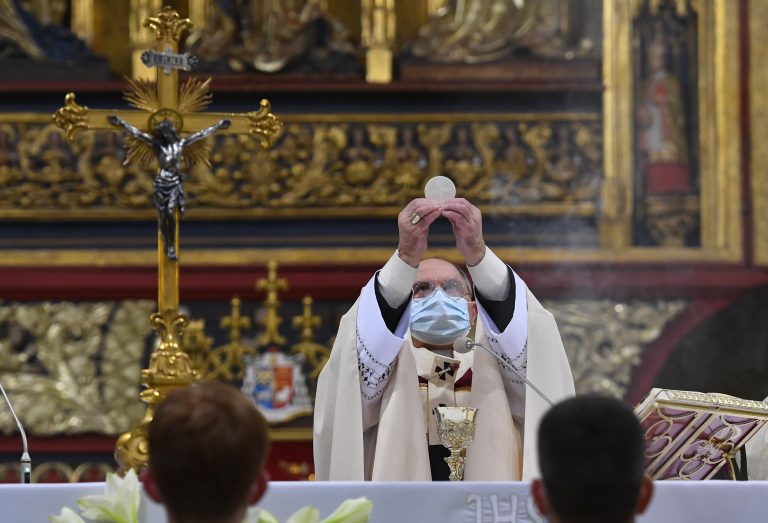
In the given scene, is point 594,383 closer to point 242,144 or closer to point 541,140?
point 541,140

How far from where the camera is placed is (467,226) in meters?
4.19

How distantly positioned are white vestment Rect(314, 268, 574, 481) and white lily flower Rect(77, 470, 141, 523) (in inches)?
50.6

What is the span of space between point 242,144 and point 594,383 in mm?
1967

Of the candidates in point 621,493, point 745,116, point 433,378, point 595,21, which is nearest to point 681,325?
point 745,116

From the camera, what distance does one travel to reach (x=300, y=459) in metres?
6.86

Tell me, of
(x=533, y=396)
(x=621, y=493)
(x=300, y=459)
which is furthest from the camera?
(x=300, y=459)

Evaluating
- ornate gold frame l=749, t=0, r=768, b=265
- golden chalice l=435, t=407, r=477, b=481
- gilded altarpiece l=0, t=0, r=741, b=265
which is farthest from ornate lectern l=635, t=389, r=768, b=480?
ornate gold frame l=749, t=0, r=768, b=265

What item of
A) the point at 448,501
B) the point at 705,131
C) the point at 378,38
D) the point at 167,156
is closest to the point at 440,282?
the point at 167,156

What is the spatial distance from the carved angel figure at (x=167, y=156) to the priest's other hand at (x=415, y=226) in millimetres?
→ 819

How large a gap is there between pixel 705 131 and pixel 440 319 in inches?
135

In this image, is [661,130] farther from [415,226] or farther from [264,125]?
[415,226]

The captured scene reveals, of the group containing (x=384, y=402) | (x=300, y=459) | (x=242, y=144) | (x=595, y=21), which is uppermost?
(x=595, y=21)

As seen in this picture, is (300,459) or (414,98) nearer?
(300,459)

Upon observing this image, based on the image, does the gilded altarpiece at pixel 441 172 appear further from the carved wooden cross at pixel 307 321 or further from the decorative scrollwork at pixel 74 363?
the carved wooden cross at pixel 307 321
